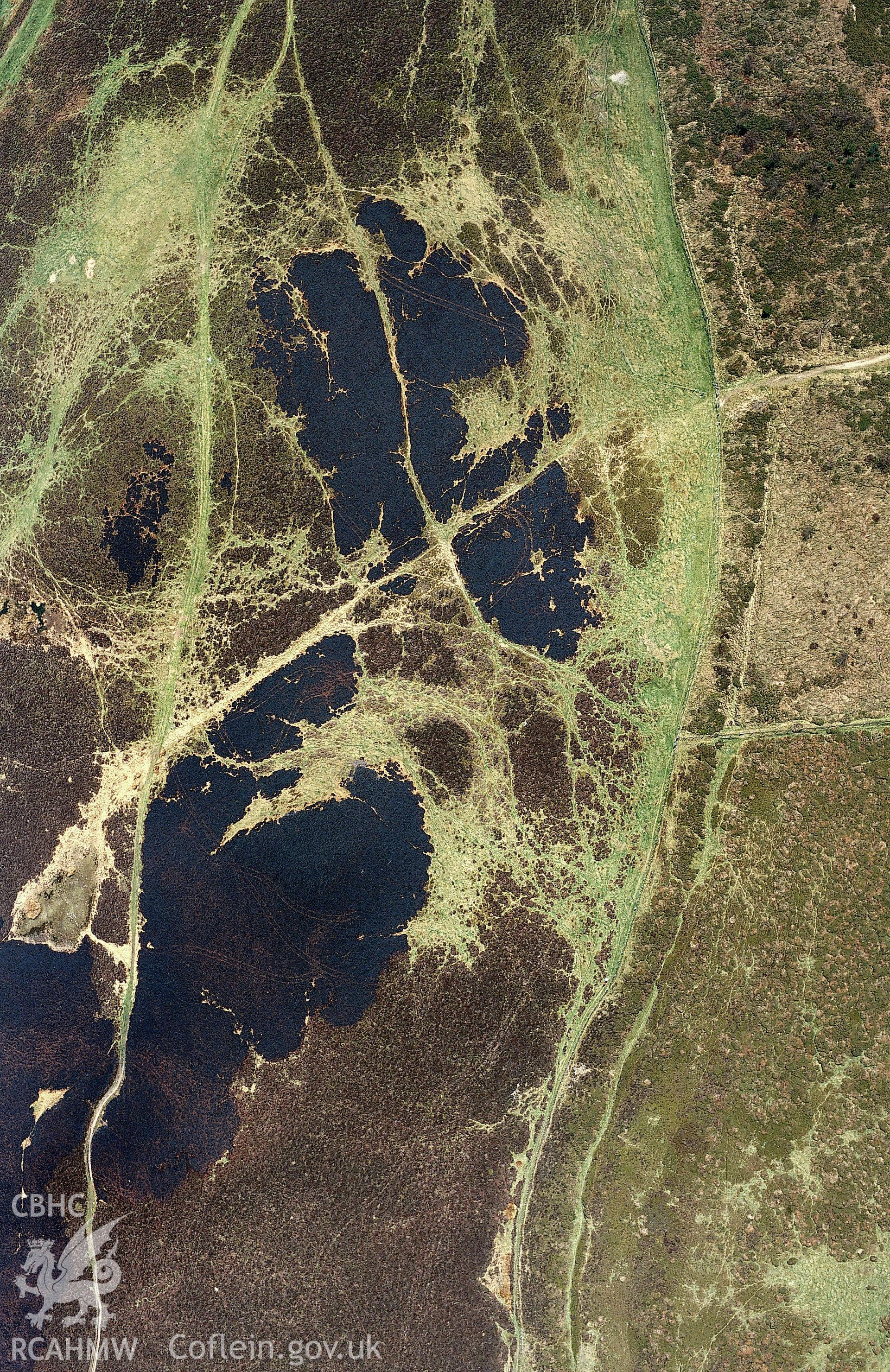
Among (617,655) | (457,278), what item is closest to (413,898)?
(617,655)

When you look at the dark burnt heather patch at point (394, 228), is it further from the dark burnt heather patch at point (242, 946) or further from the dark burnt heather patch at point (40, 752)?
the dark burnt heather patch at point (40, 752)

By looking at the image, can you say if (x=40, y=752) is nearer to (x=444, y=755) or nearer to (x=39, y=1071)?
(x=39, y=1071)

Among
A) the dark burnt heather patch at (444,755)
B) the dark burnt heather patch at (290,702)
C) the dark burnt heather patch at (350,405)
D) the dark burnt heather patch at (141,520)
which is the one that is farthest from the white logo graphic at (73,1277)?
the dark burnt heather patch at (350,405)

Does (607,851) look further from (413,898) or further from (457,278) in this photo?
(457,278)

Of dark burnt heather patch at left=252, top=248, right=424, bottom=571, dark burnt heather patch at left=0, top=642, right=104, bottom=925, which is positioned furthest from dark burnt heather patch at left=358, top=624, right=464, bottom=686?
dark burnt heather patch at left=0, top=642, right=104, bottom=925

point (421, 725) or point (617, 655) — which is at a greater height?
point (617, 655)

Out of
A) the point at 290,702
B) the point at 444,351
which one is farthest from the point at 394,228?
the point at 290,702
